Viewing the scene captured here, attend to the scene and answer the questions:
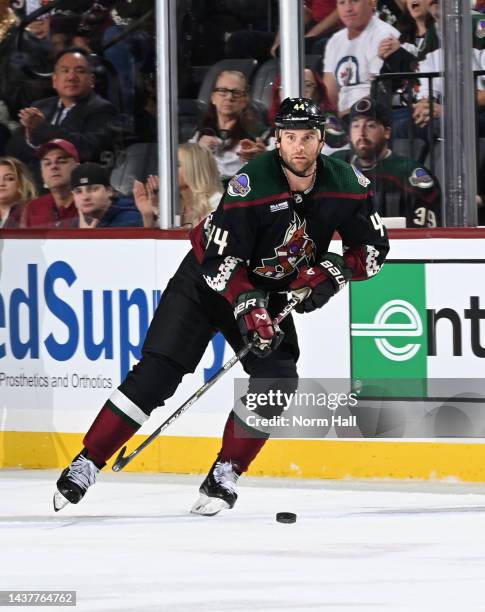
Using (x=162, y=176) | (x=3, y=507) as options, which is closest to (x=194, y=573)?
(x=3, y=507)

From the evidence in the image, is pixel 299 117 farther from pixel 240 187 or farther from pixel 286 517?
pixel 286 517

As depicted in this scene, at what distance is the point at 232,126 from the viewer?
6.52 metres

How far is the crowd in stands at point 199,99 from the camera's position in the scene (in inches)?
245

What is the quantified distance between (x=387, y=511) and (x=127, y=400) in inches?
37.1

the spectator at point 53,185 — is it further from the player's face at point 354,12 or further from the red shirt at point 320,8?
the player's face at point 354,12

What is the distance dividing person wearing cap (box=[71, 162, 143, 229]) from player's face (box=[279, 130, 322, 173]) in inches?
Answer: 58.6

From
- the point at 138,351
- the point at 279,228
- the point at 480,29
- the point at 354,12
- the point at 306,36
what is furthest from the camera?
the point at 138,351

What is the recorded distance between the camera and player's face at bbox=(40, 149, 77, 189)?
681cm

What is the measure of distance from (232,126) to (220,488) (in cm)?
167

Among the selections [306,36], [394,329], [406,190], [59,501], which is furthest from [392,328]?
[59,501]

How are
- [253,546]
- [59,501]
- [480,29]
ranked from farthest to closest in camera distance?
[480,29], [59,501], [253,546]

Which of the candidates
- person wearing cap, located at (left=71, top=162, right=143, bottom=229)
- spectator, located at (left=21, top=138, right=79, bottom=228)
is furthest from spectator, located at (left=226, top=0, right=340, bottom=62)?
spectator, located at (left=21, top=138, right=79, bottom=228)

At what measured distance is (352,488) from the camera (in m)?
6.09

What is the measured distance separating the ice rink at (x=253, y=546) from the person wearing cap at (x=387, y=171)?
101 cm
